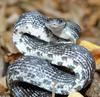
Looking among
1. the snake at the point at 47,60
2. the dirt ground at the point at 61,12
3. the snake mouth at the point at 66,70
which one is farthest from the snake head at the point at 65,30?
the dirt ground at the point at 61,12

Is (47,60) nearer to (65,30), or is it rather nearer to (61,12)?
(65,30)

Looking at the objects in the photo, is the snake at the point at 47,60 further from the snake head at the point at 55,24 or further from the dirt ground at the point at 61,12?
the dirt ground at the point at 61,12

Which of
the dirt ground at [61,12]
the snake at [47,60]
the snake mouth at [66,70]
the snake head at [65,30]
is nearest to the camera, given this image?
the snake at [47,60]

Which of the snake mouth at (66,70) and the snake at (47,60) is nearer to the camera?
the snake at (47,60)

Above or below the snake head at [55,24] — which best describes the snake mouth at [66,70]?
below

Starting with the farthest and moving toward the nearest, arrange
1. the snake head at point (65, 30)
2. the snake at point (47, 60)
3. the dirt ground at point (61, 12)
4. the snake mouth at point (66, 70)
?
the dirt ground at point (61, 12)
the snake head at point (65, 30)
the snake mouth at point (66, 70)
the snake at point (47, 60)

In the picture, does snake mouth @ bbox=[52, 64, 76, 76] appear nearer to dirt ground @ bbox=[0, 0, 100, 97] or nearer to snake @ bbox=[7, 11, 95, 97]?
snake @ bbox=[7, 11, 95, 97]

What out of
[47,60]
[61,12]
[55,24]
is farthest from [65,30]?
[61,12]

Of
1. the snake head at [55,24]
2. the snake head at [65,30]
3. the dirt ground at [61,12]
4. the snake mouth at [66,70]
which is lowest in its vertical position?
the dirt ground at [61,12]

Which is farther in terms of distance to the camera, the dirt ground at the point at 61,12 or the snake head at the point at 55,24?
the dirt ground at the point at 61,12

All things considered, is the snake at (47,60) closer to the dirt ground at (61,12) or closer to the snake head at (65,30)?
the snake head at (65,30)
